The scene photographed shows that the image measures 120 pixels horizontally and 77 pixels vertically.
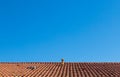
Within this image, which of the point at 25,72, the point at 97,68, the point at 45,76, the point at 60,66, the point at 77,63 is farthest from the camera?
the point at 77,63

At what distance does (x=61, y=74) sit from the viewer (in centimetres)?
1565

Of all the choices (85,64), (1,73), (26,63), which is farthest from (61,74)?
(26,63)

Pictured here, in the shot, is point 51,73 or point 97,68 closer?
point 51,73

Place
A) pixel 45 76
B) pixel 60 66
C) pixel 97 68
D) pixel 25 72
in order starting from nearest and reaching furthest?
pixel 45 76 < pixel 25 72 < pixel 97 68 < pixel 60 66

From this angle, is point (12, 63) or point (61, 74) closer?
point (61, 74)

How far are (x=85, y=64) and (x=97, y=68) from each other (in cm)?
216

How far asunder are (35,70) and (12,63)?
4.46m

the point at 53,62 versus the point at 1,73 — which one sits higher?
the point at 53,62

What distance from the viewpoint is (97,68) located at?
17844 millimetres

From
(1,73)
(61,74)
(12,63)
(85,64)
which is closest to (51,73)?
(61,74)

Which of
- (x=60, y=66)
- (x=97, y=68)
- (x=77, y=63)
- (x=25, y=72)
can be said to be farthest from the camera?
(x=77, y=63)

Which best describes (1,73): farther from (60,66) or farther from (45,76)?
(60,66)

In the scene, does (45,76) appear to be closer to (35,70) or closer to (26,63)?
(35,70)

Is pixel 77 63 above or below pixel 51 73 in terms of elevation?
above
